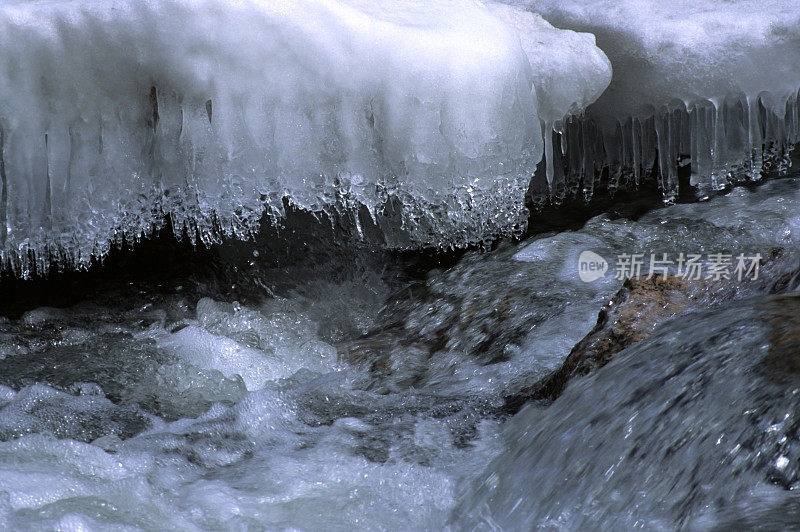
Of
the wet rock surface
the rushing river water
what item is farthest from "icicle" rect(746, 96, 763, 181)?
the wet rock surface

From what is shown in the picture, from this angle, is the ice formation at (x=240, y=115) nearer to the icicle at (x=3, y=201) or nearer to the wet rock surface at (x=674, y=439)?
the icicle at (x=3, y=201)

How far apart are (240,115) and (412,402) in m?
1.18

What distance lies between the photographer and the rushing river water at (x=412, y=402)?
1444 mm

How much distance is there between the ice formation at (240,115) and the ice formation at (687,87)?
30.0 inches

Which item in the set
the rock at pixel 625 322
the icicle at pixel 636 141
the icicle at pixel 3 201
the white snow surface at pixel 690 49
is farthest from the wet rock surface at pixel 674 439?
the icicle at pixel 636 141

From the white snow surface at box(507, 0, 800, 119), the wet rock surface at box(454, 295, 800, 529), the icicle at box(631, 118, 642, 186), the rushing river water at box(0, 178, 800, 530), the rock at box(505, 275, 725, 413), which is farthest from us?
the icicle at box(631, 118, 642, 186)

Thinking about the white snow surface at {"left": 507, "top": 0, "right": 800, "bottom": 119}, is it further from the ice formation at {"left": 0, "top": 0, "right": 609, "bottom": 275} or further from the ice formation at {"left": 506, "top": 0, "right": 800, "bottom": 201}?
the ice formation at {"left": 0, "top": 0, "right": 609, "bottom": 275}

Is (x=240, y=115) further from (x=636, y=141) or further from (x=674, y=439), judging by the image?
(x=636, y=141)

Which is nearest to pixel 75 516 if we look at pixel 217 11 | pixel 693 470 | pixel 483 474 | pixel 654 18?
pixel 483 474

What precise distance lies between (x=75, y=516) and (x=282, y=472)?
0.45 meters

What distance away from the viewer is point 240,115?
9.14 feet

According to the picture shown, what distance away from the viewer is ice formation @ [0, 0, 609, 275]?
8.84ft

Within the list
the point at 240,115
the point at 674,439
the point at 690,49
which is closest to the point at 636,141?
the point at 690,49

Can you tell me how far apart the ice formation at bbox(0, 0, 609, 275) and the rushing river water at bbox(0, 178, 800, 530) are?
46 cm
